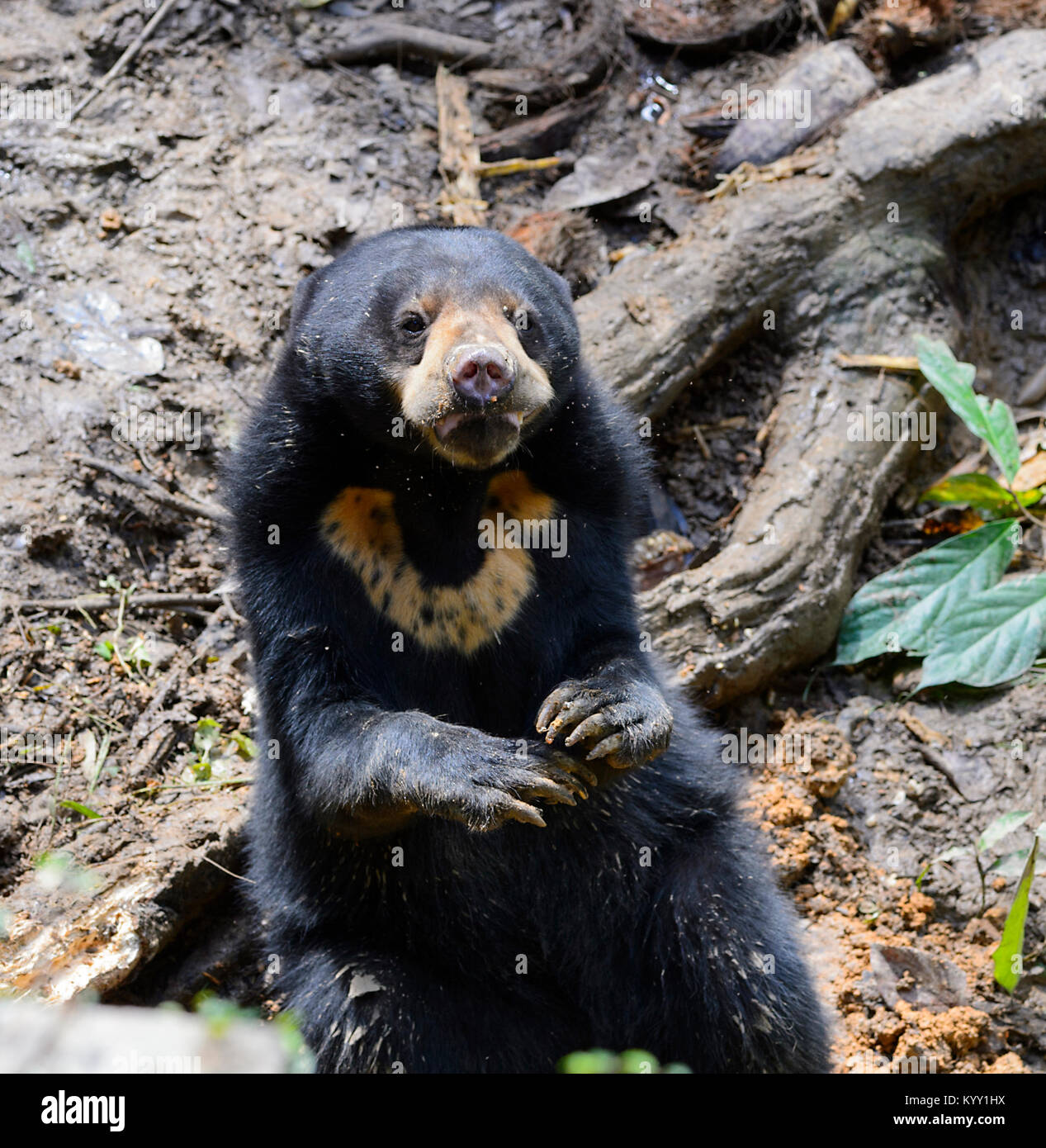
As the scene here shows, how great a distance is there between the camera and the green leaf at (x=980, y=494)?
6230 mm

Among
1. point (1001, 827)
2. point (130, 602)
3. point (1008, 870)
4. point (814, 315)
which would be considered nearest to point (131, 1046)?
point (1001, 827)

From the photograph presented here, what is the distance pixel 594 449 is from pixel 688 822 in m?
1.44

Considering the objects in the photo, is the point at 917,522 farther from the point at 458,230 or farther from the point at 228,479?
the point at 228,479

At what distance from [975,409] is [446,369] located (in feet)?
10.6

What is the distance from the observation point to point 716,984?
4277 millimetres

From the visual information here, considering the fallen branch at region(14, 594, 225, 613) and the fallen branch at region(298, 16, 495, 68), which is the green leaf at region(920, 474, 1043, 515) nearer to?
the fallen branch at region(14, 594, 225, 613)

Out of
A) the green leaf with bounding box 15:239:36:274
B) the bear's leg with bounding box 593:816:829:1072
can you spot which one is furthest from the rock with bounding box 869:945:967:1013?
the green leaf with bounding box 15:239:36:274

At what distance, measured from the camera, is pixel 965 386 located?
5.98 m

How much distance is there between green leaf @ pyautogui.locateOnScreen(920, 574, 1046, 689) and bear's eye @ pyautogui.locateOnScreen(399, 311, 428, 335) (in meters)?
3.05

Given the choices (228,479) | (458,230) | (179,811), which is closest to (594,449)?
(458,230)

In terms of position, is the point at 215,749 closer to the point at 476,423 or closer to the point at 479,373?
the point at 476,423

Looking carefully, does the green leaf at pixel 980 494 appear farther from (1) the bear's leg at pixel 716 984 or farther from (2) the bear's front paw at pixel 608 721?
(2) the bear's front paw at pixel 608 721

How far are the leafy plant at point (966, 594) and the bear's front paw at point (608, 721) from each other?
92.0 inches

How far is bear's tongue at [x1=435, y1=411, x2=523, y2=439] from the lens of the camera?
3.78m
